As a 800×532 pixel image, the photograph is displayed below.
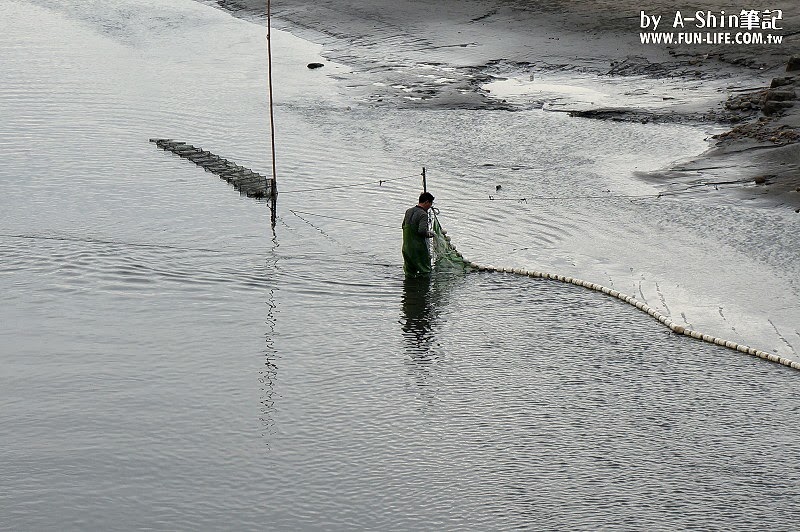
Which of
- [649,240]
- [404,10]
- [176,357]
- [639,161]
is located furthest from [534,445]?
[404,10]

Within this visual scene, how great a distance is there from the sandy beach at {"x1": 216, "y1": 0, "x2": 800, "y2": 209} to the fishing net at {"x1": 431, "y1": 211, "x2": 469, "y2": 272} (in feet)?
17.5

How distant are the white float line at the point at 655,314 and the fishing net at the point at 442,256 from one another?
0.15 metres

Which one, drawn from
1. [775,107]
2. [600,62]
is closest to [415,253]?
[775,107]

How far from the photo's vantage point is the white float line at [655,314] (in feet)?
38.9

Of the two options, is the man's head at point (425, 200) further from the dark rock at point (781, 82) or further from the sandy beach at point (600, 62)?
the dark rock at point (781, 82)

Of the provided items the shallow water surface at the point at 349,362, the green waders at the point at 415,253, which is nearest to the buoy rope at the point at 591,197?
the shallow water surface at the point at 349,362

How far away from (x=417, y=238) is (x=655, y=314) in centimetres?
312

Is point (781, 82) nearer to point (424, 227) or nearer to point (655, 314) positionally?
point (655, 314)

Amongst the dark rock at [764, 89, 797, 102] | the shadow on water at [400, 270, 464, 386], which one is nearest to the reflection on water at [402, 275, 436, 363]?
the shadow on water at [400, 270, 464, 386]

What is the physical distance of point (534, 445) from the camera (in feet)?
33.4

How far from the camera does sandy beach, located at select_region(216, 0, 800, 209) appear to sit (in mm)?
19125

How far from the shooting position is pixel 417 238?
1411 cm

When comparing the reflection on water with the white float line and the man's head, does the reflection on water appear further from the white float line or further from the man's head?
the man's head

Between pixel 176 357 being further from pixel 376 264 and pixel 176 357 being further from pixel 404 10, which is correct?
pixel 404 10
